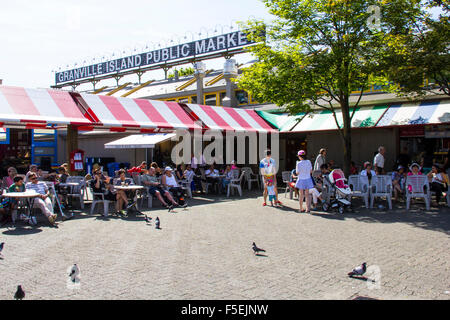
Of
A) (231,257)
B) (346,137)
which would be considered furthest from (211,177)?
(231,257)

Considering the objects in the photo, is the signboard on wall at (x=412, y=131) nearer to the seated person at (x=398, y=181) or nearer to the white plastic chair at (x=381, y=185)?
the seated person at (x=398, y=181)

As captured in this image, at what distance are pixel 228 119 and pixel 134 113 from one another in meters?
4.17

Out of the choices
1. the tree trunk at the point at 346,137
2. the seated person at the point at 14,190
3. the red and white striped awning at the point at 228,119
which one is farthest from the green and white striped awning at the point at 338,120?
the seated person at the point at 14,190

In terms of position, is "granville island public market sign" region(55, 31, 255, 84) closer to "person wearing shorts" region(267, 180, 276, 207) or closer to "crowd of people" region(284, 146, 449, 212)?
"crowd of people" region(284, 146, 449, 212)

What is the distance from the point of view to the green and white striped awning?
1433 cm

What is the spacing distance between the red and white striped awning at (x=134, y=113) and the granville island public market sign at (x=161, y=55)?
12.3m

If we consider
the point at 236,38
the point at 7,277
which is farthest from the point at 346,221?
the point at 236,38

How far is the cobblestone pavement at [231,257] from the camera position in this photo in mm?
4039

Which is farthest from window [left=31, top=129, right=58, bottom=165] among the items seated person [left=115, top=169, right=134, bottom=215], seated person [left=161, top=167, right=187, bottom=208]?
seated person [left=115, top=169, right=134, bottom=215]

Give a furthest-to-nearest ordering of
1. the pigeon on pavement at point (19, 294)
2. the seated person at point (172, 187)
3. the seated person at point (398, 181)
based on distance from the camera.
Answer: the seated person at point (398, 181) < the seated person at point (172, 187) < the pigeon on pavement at point (19, 294)

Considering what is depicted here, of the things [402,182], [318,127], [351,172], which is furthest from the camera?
[318,127]
